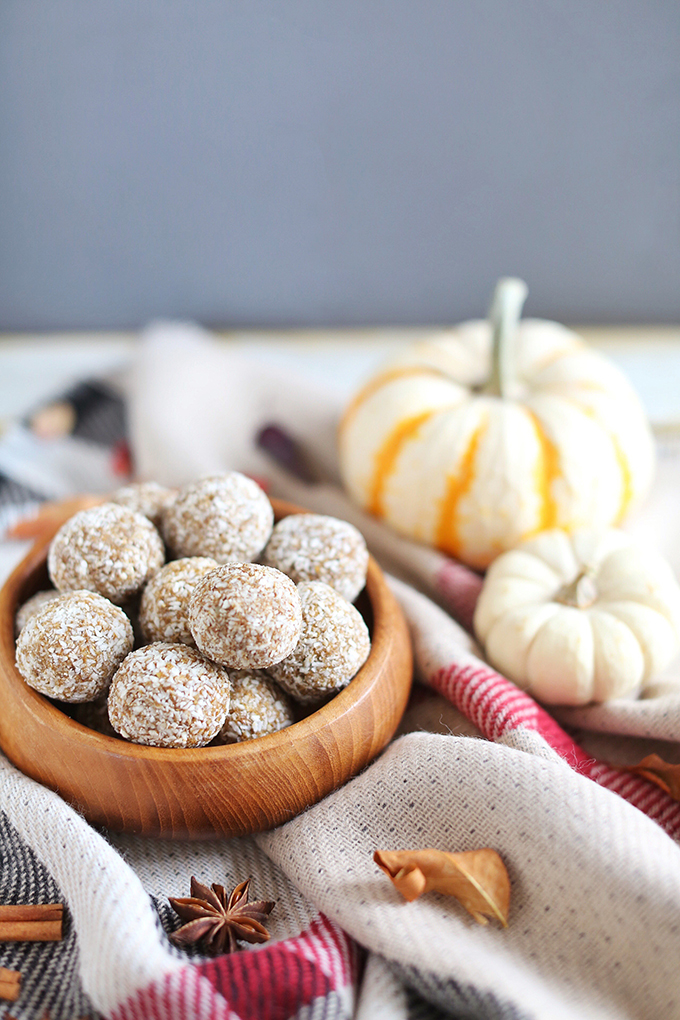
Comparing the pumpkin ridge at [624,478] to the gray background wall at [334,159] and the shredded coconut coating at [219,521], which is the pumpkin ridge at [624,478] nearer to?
the shredded coconut coating at [219,521]

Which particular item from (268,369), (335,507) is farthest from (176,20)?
(335,507)

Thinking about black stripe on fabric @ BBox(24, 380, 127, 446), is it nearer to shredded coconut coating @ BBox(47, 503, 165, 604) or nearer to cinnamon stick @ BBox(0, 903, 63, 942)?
shredded coconut coating @ BBox(47, 503, 165, 604)

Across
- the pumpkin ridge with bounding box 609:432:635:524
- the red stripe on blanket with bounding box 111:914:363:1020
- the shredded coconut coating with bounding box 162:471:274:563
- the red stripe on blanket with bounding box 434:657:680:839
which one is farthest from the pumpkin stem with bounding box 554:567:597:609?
the red stripe on blanket with bounding box 111:914:363:1020

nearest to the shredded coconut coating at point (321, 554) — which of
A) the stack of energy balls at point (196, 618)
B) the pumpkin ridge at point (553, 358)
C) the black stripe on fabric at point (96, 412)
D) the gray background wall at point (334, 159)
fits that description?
the stack of energy balls at point (196, 618)

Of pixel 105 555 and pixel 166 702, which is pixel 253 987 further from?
pixel 105 555

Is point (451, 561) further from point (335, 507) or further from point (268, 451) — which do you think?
point (268, 451)

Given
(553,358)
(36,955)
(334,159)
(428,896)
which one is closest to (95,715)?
(36,955)
